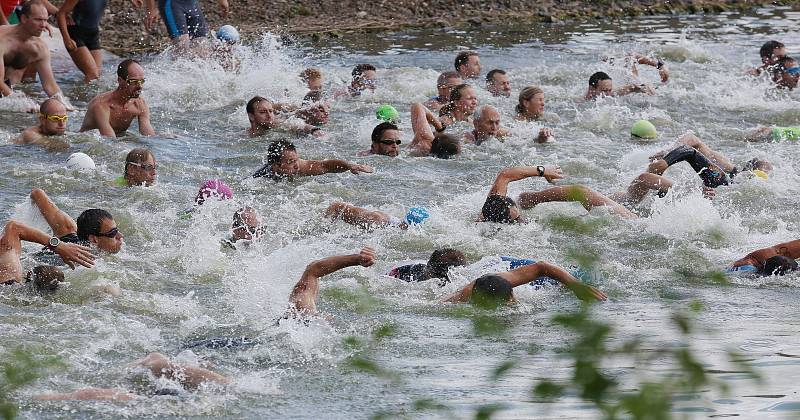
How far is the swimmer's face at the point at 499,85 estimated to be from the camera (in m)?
15.8

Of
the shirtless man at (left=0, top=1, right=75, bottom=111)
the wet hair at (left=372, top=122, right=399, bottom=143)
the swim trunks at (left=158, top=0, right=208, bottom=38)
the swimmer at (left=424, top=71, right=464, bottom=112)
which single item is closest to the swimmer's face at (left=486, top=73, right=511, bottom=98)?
the swimmer at (left=424, top=71, right=464, bottom=112)

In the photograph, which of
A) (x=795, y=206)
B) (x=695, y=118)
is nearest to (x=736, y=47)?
(x=695, y=118)

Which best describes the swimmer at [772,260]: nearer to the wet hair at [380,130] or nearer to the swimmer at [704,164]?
the swimmer at [704,164]

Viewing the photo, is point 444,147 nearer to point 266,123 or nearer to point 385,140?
point 385,140

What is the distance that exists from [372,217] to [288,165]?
67.0 inches

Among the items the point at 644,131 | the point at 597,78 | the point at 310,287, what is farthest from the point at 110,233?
the point at 597,78

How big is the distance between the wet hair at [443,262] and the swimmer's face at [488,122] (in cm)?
465

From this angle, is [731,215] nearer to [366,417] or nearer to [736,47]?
[366,417]

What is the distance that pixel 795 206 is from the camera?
11.2 meters

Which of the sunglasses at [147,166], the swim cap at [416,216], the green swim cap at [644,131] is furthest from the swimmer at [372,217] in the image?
the green swim cap at [644,131]

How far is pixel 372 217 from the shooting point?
10414mm

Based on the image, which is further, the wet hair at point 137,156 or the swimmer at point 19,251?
the wet hair at point 137,156

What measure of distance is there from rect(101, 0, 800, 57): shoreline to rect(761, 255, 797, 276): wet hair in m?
11.5

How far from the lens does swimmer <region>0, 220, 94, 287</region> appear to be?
328 inches
